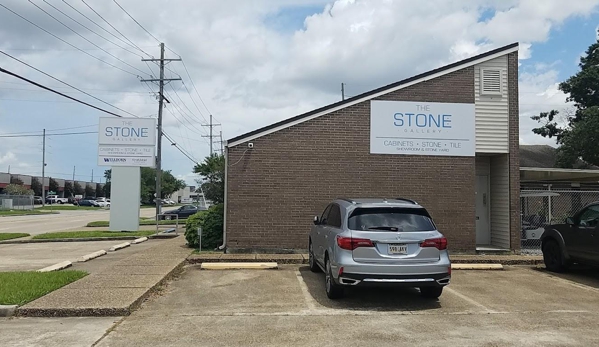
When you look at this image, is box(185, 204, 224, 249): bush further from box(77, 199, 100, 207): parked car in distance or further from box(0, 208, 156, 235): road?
box(77, 199, 100, 207): parked car in distance

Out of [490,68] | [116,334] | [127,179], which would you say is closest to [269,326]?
[116,334]

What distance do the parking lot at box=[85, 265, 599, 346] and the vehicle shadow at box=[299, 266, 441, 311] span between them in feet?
0.06

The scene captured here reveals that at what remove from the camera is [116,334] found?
6574mm

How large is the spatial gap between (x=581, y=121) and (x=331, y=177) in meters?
24.4

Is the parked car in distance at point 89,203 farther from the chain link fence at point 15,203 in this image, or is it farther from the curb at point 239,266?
the curb at point 239,266

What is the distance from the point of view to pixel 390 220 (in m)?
8.49

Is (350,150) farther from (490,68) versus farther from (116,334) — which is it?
Answer: (116,334)

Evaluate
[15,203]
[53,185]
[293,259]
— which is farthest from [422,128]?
[53,185]

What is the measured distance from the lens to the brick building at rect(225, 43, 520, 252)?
13828 millimetres

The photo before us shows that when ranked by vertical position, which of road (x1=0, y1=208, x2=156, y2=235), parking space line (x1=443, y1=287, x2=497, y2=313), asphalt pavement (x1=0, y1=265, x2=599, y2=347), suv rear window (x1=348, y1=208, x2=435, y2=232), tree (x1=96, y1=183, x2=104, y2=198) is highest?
tree (x1=96, y1=183, x2=104, y2=198)

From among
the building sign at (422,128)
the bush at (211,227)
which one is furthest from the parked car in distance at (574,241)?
the bush at (211,227)

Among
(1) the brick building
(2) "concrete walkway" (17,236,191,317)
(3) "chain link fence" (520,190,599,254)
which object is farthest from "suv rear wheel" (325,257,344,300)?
(3) "chain link fence" (520,190,599,254)

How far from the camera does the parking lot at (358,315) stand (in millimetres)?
6411

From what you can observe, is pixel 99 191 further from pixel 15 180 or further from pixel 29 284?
pixel 29 284
